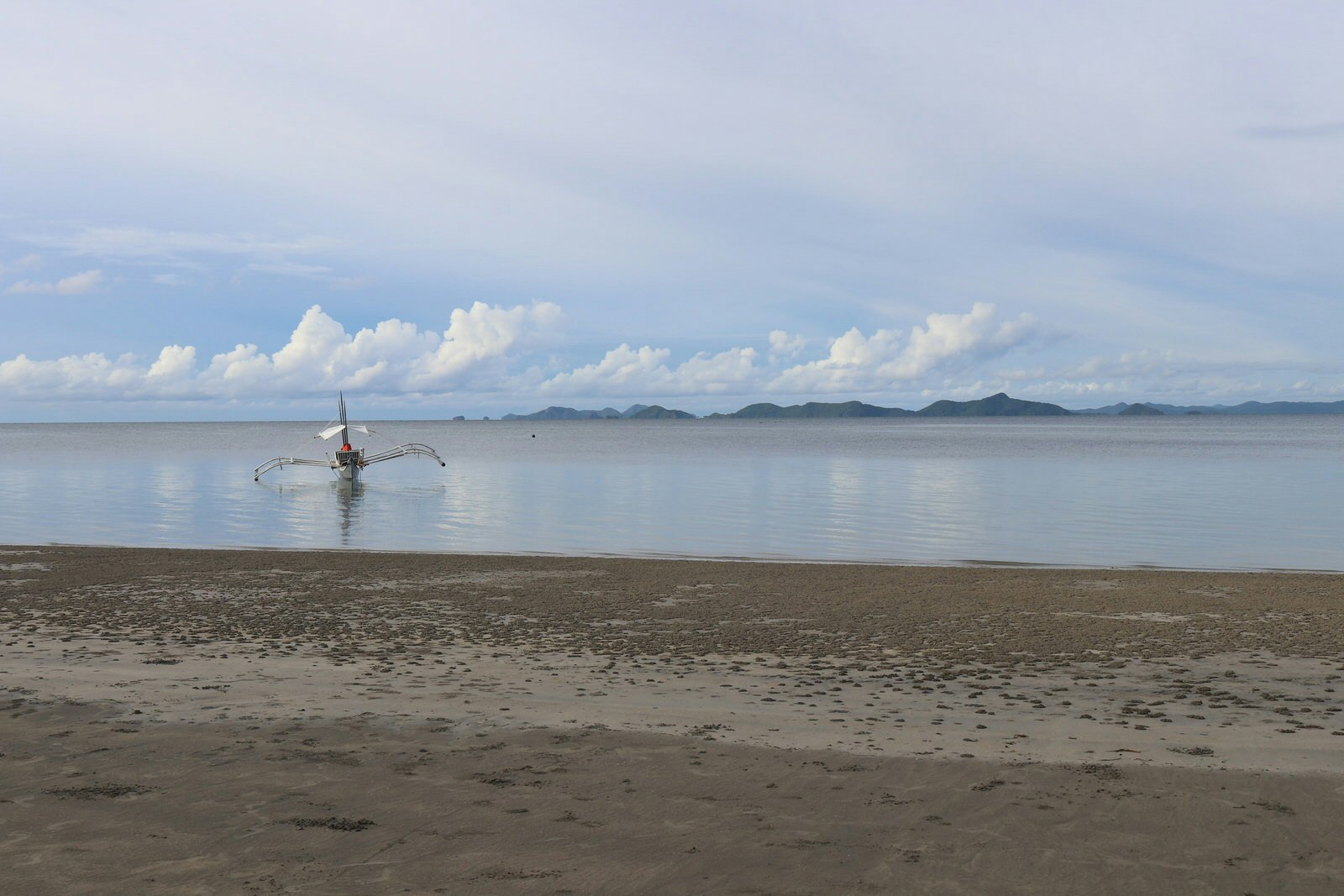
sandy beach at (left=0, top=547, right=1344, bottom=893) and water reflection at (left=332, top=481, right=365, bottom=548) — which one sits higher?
sandy beach at (left=0, top=547, right=1344, bottom=893)

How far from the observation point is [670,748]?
902 centimetres

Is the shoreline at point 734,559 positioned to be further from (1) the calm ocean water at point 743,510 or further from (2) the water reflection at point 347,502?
(2) the water reflection at point 347,502

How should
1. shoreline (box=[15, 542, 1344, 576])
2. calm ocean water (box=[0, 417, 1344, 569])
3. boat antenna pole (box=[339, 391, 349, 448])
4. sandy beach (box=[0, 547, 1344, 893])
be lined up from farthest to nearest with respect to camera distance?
boat antenna pole (box=[339, 391, 349, 448]) < calm ocean water (box=[0, 417, 1344, 569]) < shoreline (box=[15, 542, 1344, 576]) < sandy beach (box=[0, 547, 1344, 893])

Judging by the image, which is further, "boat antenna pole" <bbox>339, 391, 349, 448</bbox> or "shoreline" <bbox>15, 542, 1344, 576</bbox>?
"boat antenna pole" <bbox>339, 391, 349, 448</bbox>

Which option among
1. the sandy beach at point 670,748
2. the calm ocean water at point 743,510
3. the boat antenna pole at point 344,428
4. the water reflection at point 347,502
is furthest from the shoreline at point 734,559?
the boat antenna pole at point 344,428

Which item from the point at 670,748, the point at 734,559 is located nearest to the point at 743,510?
the point at 734,559

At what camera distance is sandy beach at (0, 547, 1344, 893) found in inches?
260

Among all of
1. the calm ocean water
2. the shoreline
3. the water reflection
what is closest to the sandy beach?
the shoreline

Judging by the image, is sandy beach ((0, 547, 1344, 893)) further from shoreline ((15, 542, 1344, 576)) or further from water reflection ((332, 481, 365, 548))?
water reflection ((332, 481, 365, 548))

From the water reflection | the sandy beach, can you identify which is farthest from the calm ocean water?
the sandy beach

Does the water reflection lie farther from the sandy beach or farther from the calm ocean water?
the sandy beach

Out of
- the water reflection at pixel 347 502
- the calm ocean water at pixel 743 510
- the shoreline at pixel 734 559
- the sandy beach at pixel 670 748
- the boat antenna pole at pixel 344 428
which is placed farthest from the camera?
the boat antenna pole at pixel 344 428

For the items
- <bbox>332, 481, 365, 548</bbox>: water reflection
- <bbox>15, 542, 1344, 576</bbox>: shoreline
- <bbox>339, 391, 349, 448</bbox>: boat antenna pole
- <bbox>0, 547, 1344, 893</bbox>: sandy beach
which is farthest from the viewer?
<bbox>339, 391, 349, 448</bbox>: boat antenna pole

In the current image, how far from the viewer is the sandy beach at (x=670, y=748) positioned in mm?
6598
